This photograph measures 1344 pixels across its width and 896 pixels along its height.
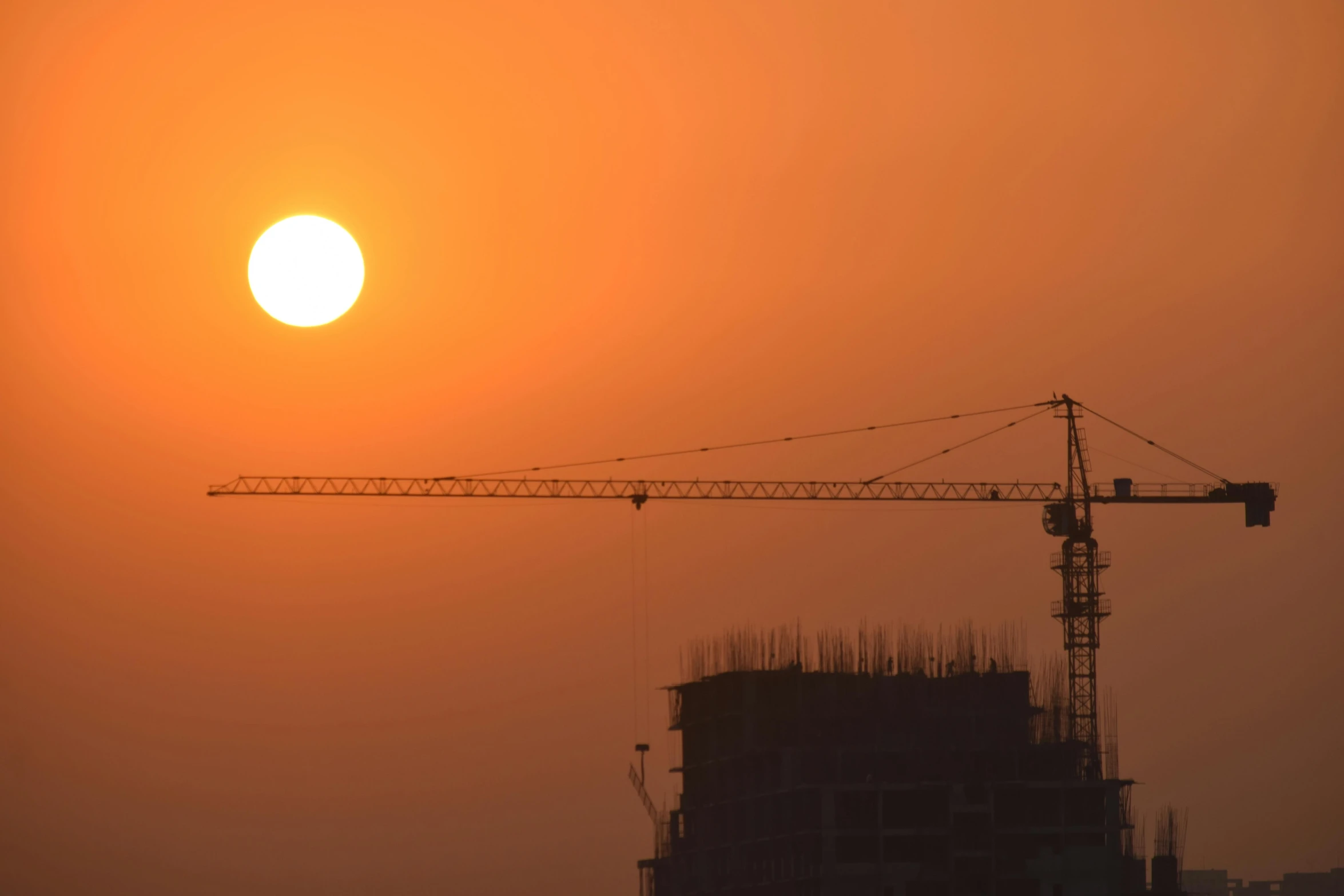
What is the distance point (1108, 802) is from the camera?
311ft

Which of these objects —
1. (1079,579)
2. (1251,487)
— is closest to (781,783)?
(1079,579)

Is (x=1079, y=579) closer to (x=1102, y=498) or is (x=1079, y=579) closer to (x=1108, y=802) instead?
(x=1102, y=498)

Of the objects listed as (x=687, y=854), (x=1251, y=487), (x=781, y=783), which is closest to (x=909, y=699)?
(x=781, y=783)

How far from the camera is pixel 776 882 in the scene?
9588 centimetres

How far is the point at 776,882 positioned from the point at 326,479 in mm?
49088

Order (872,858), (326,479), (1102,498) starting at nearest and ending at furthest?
(872,858), (1102,498), (326,479)

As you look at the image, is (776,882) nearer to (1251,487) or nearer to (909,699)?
(909,699)

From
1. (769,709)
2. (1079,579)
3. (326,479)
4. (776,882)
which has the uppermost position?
(326,479)

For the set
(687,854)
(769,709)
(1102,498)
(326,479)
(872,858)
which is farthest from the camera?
(326,479)

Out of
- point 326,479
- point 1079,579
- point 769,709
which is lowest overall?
point 769,709

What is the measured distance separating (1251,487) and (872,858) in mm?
43285

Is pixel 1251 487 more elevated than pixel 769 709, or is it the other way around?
pixel 1251 487

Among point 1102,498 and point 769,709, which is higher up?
point 1102,498

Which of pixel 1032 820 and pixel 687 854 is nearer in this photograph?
pixel 1032 820
